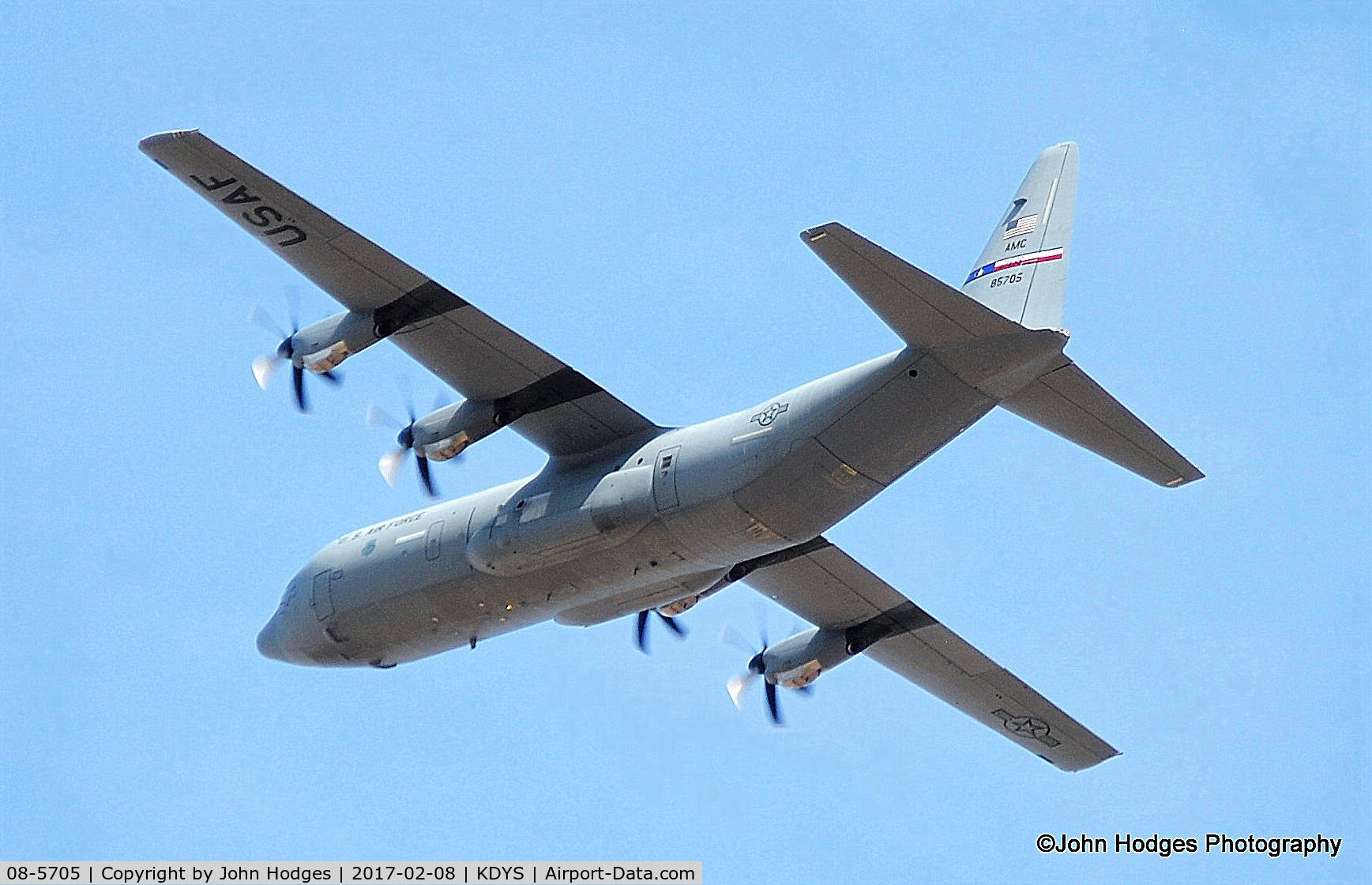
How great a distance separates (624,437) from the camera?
34094mm

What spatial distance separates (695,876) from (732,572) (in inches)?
210

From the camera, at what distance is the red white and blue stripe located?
104ft

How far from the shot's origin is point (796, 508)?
3167 centimetres

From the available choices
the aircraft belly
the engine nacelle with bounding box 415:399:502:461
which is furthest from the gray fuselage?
the engine nacelle with bounding box 415:399:502:461

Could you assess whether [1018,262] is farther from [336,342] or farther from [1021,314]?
[336,342]

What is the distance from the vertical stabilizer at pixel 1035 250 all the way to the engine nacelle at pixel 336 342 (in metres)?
8.64

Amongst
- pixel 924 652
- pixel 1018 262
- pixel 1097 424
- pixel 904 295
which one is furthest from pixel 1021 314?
pixel 924 652

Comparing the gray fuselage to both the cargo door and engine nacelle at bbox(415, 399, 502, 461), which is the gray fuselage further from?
engine nacelle at bbox(415, 399, 502, 461)

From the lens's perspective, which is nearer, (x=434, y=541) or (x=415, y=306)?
(x=415, y=306)

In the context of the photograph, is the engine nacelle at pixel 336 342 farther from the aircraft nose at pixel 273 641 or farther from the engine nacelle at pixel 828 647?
the engine nacelle at pixel 828 647

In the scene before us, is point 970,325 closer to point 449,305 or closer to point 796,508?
point 796,508
